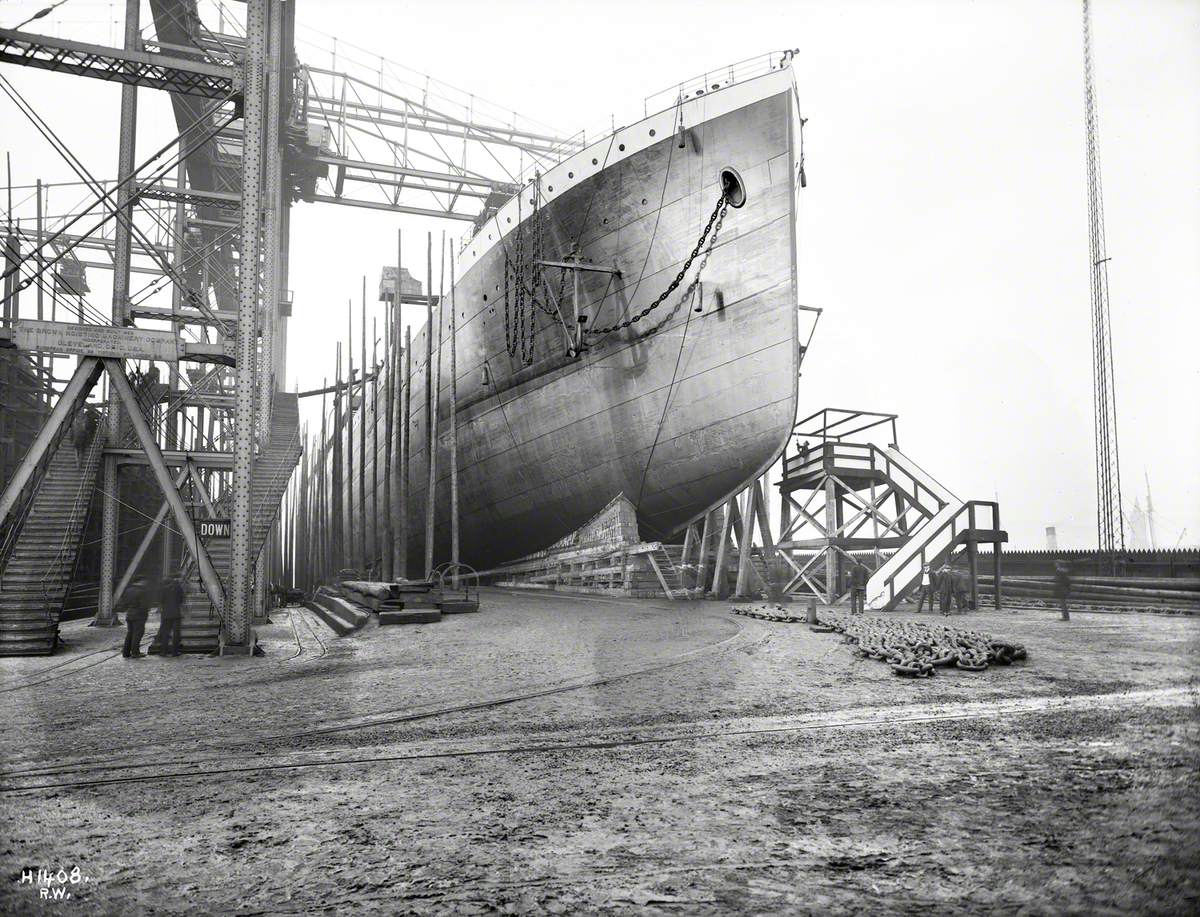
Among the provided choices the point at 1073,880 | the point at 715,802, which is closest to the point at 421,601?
the point at 715,802

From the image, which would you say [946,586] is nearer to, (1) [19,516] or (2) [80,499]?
(2) [80,499]

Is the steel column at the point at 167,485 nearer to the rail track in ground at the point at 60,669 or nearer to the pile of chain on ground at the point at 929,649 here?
the rail track in ground at the point at 60,669

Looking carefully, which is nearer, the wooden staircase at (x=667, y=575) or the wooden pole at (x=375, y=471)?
the wooden staircase at (x=667, y=575)

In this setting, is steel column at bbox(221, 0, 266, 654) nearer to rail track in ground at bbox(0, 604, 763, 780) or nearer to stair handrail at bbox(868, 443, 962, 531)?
rail track in ground at bbox(0, 604, 763, 780)

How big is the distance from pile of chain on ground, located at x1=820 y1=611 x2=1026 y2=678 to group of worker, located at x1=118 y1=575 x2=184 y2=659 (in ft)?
23.4

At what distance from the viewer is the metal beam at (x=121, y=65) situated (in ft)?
28.8

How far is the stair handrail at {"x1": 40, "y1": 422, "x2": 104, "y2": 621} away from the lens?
31.5ft

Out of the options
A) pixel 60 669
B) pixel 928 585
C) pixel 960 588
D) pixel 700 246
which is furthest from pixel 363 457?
pixel 960 588

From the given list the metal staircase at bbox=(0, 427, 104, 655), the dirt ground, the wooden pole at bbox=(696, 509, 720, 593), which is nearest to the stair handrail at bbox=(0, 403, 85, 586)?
the metal staircase at bbox=(0, 427, 104, 655)

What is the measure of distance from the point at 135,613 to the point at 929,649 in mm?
7840

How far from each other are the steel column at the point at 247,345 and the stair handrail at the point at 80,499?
2563mm

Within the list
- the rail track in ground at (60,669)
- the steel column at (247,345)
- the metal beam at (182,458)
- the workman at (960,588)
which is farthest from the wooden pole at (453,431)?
the workman at (960,588)

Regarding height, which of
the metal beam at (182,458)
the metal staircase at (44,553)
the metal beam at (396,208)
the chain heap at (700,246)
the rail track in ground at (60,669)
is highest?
the metal beam at (396,208)

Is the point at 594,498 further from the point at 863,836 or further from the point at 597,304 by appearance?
the point at 863,836
